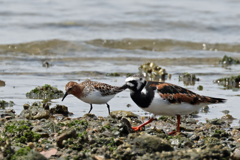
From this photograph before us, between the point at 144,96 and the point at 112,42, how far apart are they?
11.3m

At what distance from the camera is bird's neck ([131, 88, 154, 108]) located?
5.11 meters

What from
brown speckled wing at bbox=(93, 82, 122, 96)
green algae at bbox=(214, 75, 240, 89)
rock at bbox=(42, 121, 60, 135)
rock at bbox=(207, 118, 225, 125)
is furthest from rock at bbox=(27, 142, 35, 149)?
green algae at bbox=(214, 75, 240, 89)

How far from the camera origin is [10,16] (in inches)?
787

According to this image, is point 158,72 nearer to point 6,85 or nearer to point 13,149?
point 6,85

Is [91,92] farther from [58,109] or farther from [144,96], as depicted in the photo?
[144,96]

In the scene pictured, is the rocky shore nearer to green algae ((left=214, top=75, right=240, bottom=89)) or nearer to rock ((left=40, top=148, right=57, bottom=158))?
rock ((left=40, top=148, right=57, bottom=158))

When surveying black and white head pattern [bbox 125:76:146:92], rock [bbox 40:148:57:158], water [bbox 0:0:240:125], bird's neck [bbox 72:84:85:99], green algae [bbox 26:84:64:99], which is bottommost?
rock [bbox 40:148:57:158]

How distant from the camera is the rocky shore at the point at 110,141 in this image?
12.9 ft

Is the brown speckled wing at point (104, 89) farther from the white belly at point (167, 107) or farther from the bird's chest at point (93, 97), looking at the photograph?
the white belly at point (167, 107)

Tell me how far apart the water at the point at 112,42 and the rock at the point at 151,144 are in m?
2.72

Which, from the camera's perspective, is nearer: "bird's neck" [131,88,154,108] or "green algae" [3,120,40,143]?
"green algae" [3,120,40,143]

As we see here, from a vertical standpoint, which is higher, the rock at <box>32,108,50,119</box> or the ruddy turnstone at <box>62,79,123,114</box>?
the ruddy turnstone at <box>62,79,123,114</box>

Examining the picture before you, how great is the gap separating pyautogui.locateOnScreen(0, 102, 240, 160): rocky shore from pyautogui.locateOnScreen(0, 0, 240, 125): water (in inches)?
49.6

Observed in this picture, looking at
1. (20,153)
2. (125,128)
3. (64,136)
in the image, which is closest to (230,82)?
(125,128)
